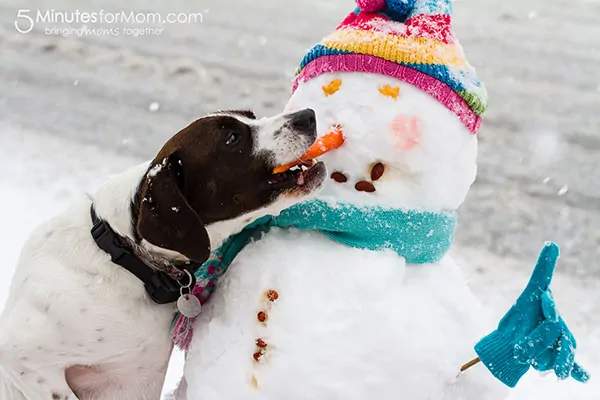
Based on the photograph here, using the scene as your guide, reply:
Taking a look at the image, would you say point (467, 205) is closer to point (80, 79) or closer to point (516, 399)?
point (516, 399)

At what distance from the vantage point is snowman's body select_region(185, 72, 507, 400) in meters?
1.87

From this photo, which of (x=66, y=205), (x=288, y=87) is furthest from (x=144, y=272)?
(x=288, y=87)

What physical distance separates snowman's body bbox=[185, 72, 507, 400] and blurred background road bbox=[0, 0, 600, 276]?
88.6 inches

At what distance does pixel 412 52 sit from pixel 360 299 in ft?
2.35

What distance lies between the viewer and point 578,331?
352cm

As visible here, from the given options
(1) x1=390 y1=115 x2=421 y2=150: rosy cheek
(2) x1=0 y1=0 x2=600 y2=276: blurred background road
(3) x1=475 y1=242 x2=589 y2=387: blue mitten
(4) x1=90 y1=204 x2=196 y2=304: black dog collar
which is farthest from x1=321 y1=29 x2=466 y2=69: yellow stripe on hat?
(2) x1=0 y1=0 x2=600 y2=276: blurred background road

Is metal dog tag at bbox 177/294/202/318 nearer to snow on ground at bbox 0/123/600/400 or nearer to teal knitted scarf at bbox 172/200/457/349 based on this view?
teal knitted scarf at bbox 172/200/457/349

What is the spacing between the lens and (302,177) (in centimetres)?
202

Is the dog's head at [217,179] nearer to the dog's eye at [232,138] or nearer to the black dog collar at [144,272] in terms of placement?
the dog's eye at [232,138]

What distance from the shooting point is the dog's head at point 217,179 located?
205 cm

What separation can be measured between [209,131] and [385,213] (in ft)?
2.08

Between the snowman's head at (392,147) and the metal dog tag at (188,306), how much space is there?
0.52 meters

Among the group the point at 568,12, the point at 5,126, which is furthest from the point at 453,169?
the point at 568,12

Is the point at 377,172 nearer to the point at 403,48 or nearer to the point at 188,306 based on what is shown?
the point at 403,48
